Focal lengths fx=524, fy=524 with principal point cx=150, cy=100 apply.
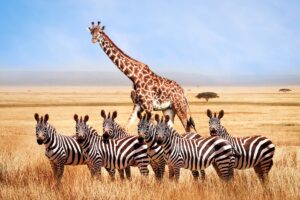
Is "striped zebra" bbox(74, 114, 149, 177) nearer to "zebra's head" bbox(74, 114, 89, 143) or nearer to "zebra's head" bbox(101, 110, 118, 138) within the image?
"zebra's head" bbox(74, 114, 89, 143)

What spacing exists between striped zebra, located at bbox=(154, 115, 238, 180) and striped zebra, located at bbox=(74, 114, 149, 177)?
0.57 meters

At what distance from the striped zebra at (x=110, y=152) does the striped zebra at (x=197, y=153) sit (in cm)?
57

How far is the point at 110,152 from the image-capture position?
930cm

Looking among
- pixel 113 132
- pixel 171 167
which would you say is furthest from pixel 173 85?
pixel 171 167

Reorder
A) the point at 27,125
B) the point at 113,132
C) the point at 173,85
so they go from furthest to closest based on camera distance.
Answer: the point at 27,125 < the point at 173,85 < the point at 113,132

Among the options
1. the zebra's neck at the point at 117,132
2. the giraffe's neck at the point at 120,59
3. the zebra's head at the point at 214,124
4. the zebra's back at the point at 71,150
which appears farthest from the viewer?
the giraffe's neck at the point at 120,59

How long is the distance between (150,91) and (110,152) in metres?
3.99

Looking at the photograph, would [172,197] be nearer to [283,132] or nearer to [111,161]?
[111,161]

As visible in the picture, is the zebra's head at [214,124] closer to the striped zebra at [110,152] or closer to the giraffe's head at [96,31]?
the striped zebra at [110,152]

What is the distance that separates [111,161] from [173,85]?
14.7 feet

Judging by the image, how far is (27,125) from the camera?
3139 centimetres

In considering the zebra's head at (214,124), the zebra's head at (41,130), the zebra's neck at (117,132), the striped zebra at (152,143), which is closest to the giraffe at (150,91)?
the zebra's neck at (117,132)

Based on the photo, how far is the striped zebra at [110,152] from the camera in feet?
29.8

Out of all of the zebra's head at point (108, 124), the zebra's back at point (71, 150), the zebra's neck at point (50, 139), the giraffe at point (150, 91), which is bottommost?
the zebra's back at point (71, 150)
